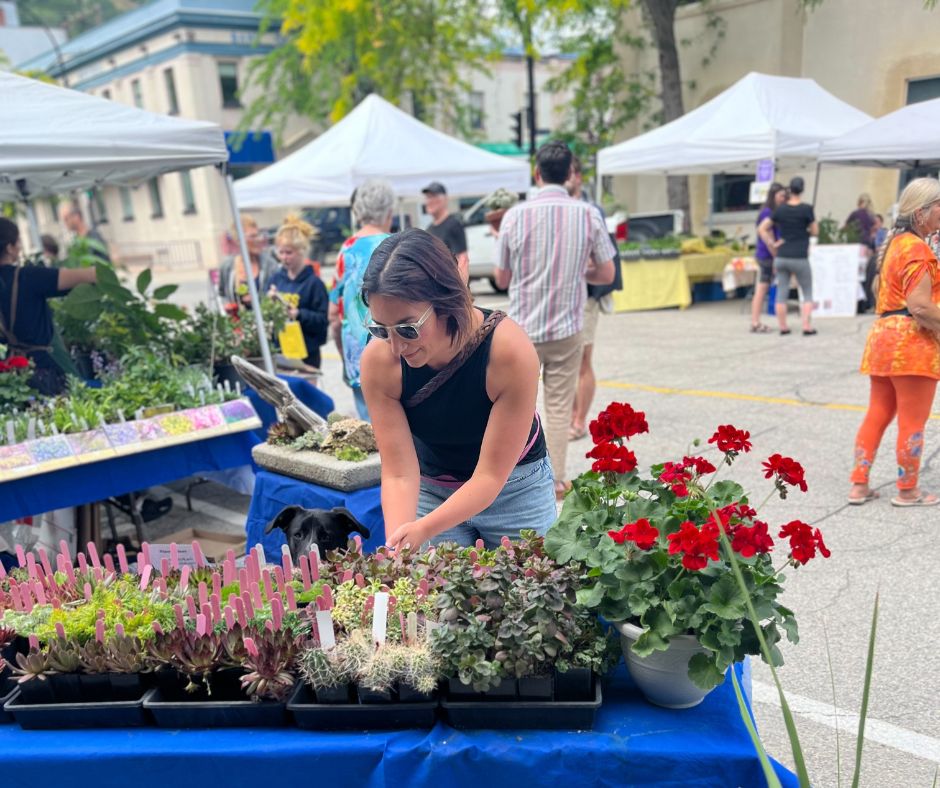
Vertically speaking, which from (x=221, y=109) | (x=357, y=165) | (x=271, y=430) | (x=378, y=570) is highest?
(x=221, y=109)

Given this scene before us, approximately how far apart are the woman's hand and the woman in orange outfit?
2.92 meters

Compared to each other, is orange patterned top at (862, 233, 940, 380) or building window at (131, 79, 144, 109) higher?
building window at (131, 79, 144, 109)

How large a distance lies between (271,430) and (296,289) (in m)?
2.29

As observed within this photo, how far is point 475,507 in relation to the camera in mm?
2070

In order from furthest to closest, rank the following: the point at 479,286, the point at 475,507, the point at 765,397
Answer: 1. the point at 479,286
2. the point at 765,397
3. the point at 475,507

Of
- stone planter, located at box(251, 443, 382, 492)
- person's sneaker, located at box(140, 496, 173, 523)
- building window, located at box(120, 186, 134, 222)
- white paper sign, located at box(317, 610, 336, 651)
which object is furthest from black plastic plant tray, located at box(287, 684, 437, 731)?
building window, located at box(120, 186, 134, 222)

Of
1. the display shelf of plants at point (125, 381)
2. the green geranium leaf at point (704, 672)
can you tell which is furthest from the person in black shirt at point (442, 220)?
the green geranium leaf at point (704, 672)

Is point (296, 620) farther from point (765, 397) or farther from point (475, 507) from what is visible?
point (765, 397)

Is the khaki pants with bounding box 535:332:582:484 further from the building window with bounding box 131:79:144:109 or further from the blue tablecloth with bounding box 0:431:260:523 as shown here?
the building window with bounding box 131:79:144:109

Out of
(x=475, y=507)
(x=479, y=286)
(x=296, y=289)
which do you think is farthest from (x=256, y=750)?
(x=479, y=286)

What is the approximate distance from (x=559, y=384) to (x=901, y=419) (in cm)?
179

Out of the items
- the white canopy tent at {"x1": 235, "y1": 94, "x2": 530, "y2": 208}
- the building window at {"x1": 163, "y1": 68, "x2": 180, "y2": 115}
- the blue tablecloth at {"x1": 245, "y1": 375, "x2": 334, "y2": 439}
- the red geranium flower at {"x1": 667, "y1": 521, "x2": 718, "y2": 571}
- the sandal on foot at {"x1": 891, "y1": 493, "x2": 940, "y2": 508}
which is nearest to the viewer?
the red geranium flower at {"x1": 667, "y1": 521, "x2": 718, "y2": 571}

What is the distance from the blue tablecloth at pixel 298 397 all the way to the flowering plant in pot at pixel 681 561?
3571 millimetres

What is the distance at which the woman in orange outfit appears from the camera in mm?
3750
